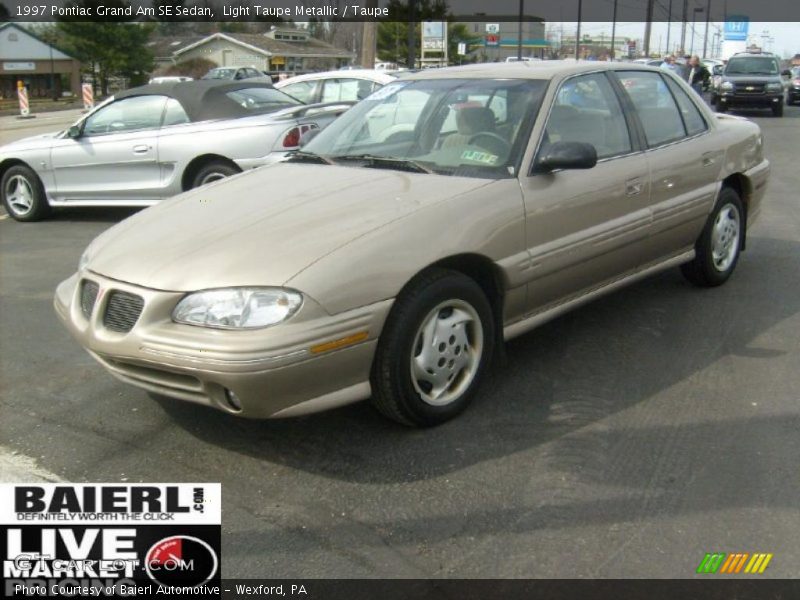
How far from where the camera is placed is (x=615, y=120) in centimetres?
489

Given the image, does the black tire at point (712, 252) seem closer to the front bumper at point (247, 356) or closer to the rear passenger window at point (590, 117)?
the rear passenger window at point (590, 117)

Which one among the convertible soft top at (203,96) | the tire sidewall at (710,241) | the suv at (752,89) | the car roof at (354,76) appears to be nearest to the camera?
the tire sidewall at (710,241)

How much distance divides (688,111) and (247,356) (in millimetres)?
3722

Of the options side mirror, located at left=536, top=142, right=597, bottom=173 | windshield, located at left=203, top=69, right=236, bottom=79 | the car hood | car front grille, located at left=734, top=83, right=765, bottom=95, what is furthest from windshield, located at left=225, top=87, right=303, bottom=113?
windshield, located at left=203, top=69, right=236, bottom=79

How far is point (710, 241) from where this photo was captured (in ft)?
A: 18.6

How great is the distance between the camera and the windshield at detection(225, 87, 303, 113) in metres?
9.05

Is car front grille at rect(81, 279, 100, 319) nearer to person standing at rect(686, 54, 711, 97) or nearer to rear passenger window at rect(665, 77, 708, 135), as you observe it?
rear passenger window at rect(665, 77, 708, 135)

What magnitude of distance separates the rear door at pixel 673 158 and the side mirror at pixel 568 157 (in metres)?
Answer: 0.95

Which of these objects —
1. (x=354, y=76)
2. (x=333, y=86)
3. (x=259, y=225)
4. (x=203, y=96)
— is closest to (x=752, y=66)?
(x=354, y=76)

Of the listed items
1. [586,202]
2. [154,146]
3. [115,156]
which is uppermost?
[586,202]

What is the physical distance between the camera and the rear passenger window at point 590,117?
14.8 ft

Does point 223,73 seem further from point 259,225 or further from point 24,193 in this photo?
point 259,225

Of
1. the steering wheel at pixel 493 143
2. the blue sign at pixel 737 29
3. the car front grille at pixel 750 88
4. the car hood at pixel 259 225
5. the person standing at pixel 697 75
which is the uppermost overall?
the blue sign at pixel 737 29

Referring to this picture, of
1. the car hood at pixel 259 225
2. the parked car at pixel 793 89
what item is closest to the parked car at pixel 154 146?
the car hood at pixel 259 225
